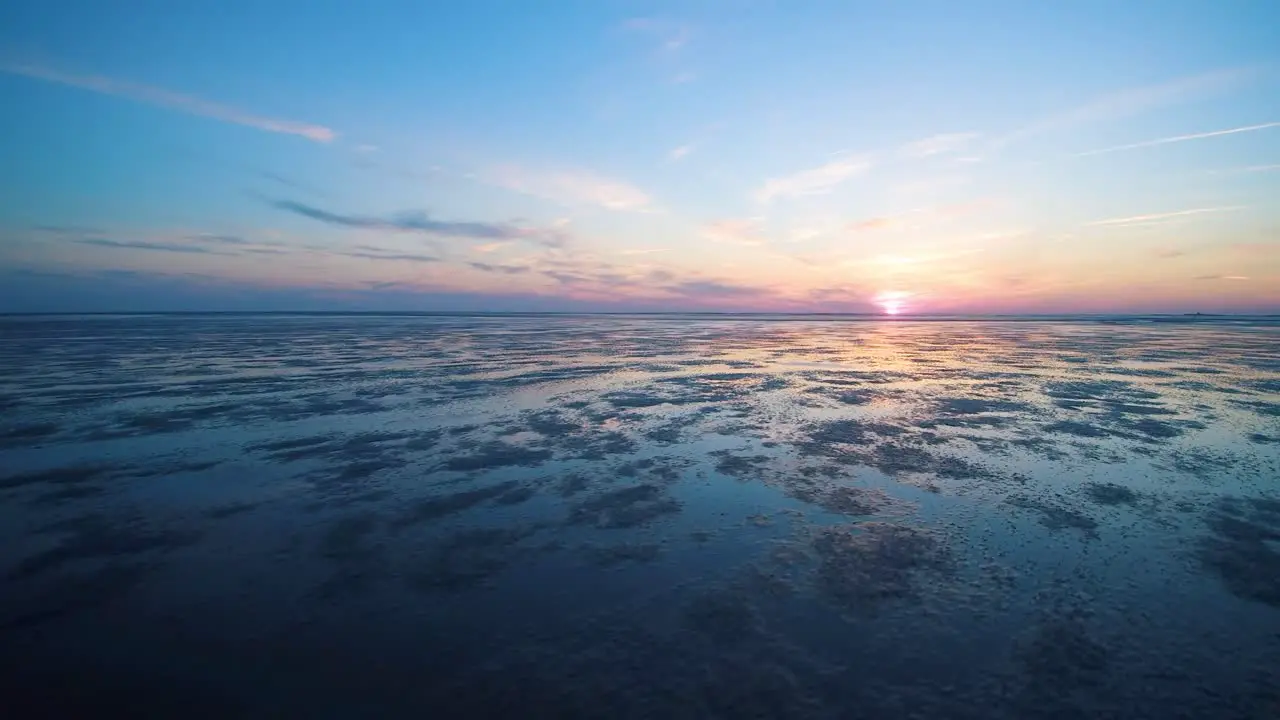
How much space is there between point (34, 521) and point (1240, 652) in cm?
1344

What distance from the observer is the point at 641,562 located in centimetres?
650

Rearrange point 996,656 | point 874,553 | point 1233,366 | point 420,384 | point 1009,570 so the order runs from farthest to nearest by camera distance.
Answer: point 1233,366 < point 420,384 < point 874,553 < point 1009,570 < point 996,656

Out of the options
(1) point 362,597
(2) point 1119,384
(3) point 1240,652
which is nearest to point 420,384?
(1) point 362,597

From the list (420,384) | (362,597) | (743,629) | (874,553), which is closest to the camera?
(743,629)

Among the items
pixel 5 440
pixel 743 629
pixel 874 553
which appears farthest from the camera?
pixel 5 440

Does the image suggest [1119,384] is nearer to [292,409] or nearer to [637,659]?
[637,659]

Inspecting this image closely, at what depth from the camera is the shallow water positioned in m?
4.37

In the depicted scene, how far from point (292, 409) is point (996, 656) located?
15910 millimetres

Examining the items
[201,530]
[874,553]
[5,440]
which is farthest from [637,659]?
[5,440]

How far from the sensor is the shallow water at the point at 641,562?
14.3ft

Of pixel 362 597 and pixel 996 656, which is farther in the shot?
pixel 362 597

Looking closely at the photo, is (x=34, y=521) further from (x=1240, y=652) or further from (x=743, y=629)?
(x=1240, y=652)

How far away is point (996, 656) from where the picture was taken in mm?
4688

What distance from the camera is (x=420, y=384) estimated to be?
19438 mm
